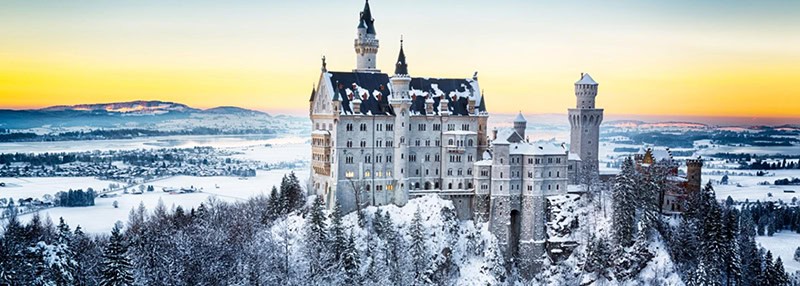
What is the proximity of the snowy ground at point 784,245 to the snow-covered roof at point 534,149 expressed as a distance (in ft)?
160

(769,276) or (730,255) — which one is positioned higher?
(730,255)

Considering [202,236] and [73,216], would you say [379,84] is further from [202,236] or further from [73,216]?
[73,216]

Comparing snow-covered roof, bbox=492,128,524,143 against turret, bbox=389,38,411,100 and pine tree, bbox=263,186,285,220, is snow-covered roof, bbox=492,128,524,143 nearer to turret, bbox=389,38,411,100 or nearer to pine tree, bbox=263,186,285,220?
turret, bbox=389,38,411,100

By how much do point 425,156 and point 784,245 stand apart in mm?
74817

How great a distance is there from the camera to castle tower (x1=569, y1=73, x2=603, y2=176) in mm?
117250

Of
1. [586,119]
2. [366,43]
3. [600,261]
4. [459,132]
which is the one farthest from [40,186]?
[600,261]

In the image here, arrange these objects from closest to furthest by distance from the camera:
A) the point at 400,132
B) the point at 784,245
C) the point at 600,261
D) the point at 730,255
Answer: the point at 730,255
the point at 600,261
the point at 400,132
the point at 784,245

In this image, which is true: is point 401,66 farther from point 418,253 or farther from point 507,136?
point 418,253

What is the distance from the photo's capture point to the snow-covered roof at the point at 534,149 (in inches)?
4161

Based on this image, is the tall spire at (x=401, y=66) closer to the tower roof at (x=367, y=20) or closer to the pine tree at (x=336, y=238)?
the tower roof at (x=367, y=20)

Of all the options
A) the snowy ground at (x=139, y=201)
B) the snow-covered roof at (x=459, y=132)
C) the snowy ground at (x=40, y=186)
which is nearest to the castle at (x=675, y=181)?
the snow-covered roof at (x=459, y=132)

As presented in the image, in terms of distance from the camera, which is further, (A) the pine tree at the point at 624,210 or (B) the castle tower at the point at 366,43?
(B) the castle tower at the point at 366,43

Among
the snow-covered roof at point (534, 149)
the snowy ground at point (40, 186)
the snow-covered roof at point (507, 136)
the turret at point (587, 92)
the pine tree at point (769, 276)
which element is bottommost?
the pine tree at point (769, 276)

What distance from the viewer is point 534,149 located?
105812mm
